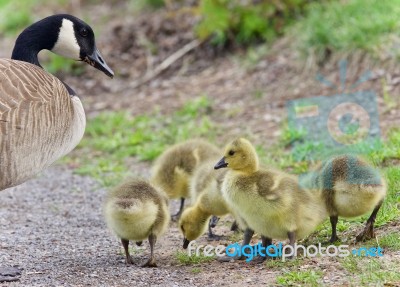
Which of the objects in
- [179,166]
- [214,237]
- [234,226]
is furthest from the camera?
[179,166]

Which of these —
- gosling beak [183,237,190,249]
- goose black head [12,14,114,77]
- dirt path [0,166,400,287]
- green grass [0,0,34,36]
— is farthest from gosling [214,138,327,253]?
green grass [0,0,34,36]

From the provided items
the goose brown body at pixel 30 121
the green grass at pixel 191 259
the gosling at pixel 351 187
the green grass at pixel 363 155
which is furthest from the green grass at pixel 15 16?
the gosling at pixel 351 187

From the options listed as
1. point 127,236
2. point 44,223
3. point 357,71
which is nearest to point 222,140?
point 357,71

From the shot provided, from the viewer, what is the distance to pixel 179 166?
6949 millimetres

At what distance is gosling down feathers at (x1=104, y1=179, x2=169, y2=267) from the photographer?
17.9ft

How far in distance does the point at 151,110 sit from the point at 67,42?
390 cm

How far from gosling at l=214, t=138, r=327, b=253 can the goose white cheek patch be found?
1.95 m

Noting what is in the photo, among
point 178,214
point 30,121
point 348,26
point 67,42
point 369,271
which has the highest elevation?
point 67,42

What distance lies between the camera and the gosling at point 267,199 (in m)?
5.23

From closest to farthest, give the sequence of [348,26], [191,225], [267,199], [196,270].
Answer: [267,199], [196,270], [191,225], [348,26]

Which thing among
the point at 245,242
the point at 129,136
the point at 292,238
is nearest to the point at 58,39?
the point at 245,242

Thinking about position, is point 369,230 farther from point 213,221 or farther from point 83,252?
point 83,252

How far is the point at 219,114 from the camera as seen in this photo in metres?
9.88

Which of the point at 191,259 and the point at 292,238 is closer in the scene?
the point at 292,238
